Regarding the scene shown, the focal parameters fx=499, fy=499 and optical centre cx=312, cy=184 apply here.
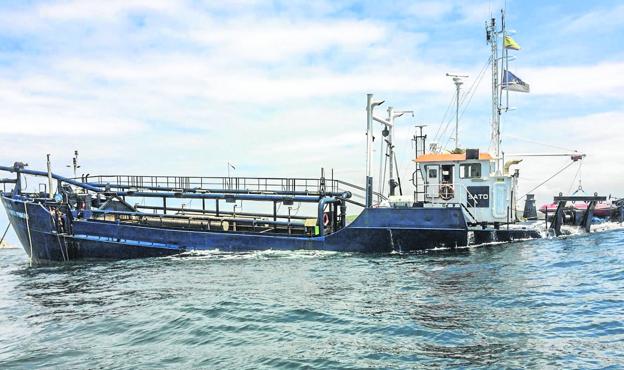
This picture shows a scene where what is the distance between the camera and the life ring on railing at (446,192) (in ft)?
68.2

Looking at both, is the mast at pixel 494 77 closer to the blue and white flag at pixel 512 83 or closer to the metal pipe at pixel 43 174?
the blue and white flag at pixel 512 83

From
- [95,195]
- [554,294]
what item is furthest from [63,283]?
[554,294]

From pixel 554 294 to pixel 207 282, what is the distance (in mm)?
8740

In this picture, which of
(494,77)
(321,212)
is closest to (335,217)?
(321,212)

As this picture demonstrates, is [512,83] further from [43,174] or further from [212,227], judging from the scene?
[43,174]

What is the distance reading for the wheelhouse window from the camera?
67.8 feet

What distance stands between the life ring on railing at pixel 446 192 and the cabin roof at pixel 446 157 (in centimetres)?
113

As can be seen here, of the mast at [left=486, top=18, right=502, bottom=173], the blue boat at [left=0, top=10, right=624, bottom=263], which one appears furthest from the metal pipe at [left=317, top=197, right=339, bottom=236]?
the mast at [left=486, top=18, right=502, bottom=173]

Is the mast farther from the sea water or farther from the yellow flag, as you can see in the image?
Result: the sea water

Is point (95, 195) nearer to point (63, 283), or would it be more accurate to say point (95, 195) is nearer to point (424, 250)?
point (63, 283)

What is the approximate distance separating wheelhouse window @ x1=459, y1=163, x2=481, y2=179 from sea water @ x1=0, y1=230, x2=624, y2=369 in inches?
184

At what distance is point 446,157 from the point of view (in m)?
20.8

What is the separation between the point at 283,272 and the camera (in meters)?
15.2

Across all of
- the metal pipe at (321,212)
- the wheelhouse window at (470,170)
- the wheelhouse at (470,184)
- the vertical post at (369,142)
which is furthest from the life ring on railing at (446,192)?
the metal pipe at (321,212)
